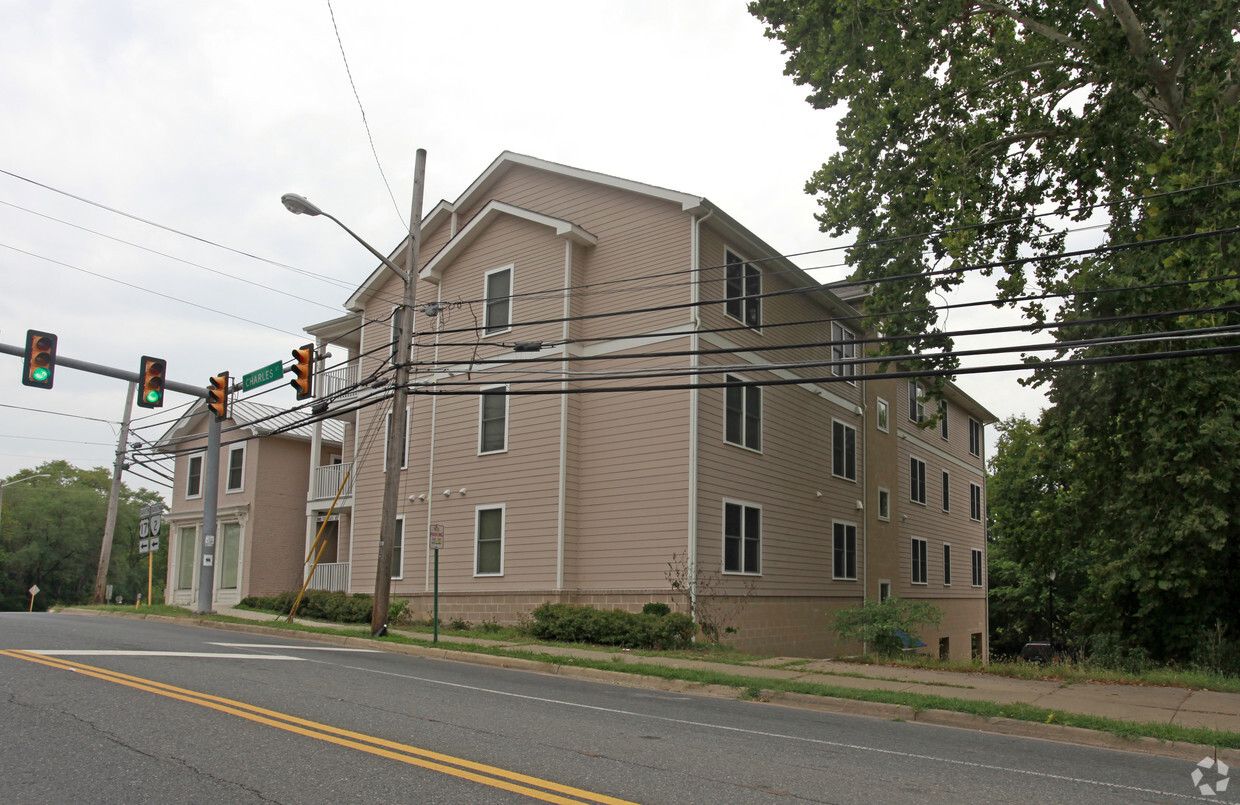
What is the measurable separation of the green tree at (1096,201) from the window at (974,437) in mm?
20876

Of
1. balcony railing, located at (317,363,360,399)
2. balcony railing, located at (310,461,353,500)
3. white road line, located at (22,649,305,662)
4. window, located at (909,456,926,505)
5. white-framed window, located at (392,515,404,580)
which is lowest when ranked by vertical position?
white road line, located at (22,649,305,662)

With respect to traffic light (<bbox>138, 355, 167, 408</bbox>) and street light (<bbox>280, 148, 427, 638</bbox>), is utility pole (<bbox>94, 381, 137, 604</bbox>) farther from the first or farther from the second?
street light (<bbox>280, 148, 427, 638</bbox>)

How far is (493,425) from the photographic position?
22.8 meters

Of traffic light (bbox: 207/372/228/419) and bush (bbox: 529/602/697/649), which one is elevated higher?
traffic light (bbox: 207/372/228/419)

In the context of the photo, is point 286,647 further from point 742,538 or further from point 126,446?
point 126,446

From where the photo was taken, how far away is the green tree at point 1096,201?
14.8 metres

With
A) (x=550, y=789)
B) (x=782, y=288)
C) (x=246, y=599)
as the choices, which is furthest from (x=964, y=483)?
(x=550, y=789)

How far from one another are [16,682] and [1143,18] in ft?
64.8

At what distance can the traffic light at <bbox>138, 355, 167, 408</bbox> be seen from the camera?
1958 cm

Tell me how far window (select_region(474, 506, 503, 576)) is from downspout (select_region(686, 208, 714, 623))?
16.8ft

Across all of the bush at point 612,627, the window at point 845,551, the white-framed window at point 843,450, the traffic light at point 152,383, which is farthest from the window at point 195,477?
the window at point 845,551

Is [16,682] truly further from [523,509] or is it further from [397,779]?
[523,509]

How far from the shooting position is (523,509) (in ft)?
70.8

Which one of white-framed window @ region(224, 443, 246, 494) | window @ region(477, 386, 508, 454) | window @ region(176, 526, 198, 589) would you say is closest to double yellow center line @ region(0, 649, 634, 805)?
window @ region(477, 386, 508, 454)
